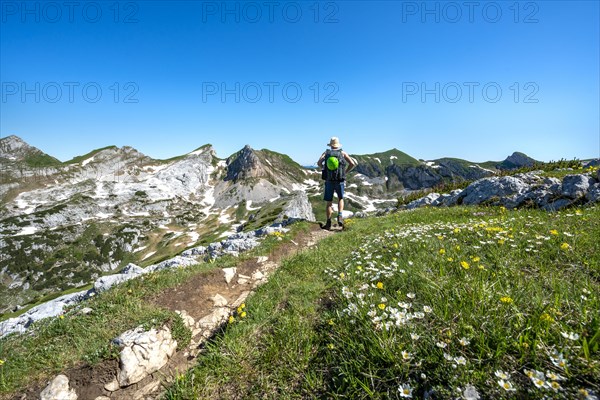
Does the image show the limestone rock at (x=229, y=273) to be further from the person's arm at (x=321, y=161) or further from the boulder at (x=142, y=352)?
the person's arm at (x=321, y=161)

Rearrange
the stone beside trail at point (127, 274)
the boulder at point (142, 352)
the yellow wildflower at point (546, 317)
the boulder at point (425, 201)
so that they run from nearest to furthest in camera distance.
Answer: the yellow wildflower at point (546, 317), the boulder at point (142, 352), the stone beside trail at point (127, 274), the boulder at point (425, 201)

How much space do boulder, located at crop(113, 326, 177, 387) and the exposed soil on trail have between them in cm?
11

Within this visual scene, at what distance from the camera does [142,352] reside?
187 inches

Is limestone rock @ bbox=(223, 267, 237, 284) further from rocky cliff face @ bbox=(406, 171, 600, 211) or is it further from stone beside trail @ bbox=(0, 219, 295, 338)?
rocky cliff face @ bbox=(406, 171, 600, 211)

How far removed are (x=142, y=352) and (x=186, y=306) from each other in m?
1.70

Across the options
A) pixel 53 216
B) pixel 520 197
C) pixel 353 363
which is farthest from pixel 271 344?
pixel 53 216

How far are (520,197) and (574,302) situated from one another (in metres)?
13.1

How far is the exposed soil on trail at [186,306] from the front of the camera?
166 inches

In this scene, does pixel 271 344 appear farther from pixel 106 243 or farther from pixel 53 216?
pixel 53 216

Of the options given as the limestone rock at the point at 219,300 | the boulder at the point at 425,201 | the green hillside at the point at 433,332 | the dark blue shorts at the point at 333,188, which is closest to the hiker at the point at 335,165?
the dark blue shorts at the point at 333,188

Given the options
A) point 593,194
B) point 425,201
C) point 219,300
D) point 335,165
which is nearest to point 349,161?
point 335,165

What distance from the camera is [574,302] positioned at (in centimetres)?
309

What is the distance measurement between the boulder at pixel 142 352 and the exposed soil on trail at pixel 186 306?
0.35 feet

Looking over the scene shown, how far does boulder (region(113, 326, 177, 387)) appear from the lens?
4469 millimetres
